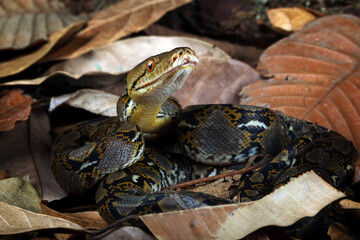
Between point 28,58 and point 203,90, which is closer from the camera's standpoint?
point 203,90

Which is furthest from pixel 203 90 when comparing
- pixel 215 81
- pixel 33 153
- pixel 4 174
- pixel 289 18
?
pixel 4 174

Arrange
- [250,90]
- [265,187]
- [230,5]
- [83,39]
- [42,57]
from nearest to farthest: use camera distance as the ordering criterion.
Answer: [265,187], [250,90], [42,57], [83,39], [230,5]

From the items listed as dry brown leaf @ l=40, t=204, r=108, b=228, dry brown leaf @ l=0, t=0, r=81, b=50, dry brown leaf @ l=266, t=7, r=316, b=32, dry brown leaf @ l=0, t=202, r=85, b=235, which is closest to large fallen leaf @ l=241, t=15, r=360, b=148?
dry brown leaf @ l=266, t=7, r=316, b=32

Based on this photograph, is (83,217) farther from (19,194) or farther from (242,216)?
(242,216)

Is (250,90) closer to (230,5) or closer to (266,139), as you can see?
(266,139)

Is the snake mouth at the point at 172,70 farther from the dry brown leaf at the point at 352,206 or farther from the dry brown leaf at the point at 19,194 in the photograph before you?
the dry brown leaf at the point at 352,206

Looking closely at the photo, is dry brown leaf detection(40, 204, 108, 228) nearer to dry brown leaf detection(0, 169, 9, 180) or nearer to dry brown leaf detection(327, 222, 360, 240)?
dry brown leaf detection(0, 169, 9, 180)

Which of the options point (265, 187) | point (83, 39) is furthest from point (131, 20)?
point (265, 187)
